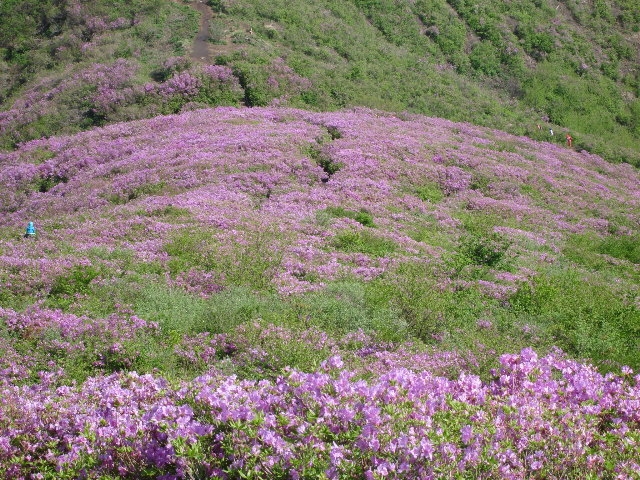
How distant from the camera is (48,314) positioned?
8844 mm

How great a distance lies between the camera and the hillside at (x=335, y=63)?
3075cm

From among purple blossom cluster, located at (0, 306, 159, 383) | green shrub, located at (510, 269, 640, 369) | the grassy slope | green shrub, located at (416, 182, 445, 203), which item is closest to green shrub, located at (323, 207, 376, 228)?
the grassy slope

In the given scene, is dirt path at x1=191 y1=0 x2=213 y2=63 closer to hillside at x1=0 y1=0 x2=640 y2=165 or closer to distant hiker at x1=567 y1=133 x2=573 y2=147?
hillside at x1=0 y1=0 x2=640 y2=165

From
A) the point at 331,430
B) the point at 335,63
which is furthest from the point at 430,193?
the point at 335,63

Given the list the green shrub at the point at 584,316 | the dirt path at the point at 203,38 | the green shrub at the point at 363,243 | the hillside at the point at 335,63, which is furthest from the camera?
the dirt path at the point at 203,38

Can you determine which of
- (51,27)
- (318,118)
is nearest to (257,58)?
(318,118)

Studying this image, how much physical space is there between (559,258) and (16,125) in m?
29.0

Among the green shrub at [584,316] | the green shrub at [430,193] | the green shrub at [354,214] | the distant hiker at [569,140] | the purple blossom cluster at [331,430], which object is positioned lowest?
the distant hiker at [569,140]

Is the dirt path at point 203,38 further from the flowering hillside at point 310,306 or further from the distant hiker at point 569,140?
the distant hiker at point 569,140

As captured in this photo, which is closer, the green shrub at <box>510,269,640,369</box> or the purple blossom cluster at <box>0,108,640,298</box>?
Result: the green shrub at <box>510,269,640,369</box>

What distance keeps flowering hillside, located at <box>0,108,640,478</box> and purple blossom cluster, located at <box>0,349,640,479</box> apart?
19 mm

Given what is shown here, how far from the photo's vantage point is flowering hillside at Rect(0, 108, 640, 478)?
384 cm

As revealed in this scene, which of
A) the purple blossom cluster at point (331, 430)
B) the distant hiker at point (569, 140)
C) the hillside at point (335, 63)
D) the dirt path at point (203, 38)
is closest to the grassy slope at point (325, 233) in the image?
the purple blossom cluster at point (331, 430)

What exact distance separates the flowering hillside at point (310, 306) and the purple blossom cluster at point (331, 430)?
19mm
